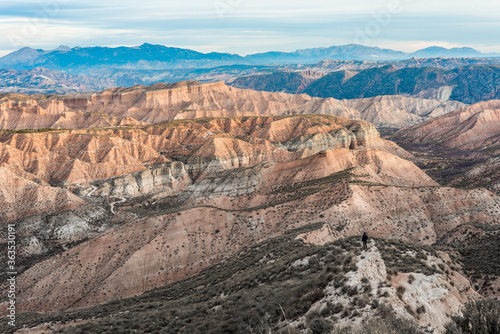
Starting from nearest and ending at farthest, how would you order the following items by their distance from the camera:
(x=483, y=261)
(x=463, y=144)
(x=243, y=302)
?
(x=243, y=302) < (x=483, y=261) < (x=463, y=144)

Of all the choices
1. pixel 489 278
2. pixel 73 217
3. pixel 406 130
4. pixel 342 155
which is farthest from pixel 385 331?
pixel 406 130

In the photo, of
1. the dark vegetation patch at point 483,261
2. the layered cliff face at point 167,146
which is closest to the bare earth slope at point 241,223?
the dark vegetation patch at point 483,261

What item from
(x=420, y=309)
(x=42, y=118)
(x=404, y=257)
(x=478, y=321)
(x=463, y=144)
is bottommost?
(x=463, y=144)

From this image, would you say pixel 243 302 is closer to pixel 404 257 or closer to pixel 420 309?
pixel 420 309

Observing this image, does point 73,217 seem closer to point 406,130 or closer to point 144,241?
point 144,241

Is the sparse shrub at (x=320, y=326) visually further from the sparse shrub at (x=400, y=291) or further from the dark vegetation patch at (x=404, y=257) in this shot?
the dark vegetation patch at (x=404, y=257)

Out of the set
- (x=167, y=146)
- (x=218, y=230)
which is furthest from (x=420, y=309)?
(x=167, y=146)
